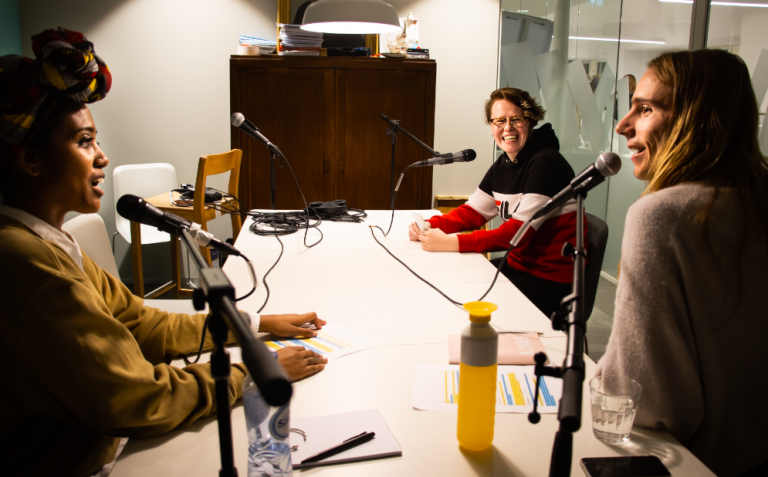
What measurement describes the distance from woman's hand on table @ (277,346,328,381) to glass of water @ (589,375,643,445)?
0.58 meters

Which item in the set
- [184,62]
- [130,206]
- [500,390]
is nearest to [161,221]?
[130,206]

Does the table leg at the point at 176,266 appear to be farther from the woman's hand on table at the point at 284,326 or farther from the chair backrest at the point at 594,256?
the chair backrest at the point at 594,256

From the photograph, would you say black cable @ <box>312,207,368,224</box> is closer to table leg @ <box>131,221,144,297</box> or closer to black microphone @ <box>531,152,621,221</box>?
table leg @ <box>131,221,144,297</box>

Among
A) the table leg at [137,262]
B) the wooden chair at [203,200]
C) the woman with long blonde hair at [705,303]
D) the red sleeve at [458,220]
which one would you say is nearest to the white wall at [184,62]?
the wooden chair at [203,200]

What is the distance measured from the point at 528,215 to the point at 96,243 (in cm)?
164

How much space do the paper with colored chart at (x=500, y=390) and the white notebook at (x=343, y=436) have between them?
0.36ft

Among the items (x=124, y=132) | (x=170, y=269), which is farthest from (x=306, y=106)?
(x=170, y=269)

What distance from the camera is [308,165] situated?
13.1 ft

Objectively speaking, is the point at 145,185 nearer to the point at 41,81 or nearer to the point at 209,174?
the point at 209,174

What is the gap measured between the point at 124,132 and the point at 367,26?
232 cm

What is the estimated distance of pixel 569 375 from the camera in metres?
0.60

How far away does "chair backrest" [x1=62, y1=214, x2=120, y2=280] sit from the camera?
5.60 feet

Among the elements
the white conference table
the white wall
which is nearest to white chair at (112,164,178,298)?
the white wall

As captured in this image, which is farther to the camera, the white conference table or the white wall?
the white wall
